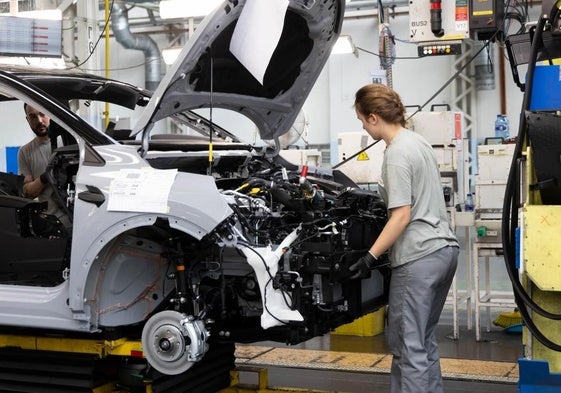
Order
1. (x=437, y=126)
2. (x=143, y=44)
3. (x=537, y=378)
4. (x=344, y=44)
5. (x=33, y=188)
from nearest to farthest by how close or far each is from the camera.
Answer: (x=537, y=378), (x=33, y=188), (x=437, y=126), (x=344, y=44), (x=143, y=44)

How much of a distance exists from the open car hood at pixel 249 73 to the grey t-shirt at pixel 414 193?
0.93m

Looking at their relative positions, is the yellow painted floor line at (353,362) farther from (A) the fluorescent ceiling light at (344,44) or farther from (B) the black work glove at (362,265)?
(A) the fluorescent ceiling light at (344,44)

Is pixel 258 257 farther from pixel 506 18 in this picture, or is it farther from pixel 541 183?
pixel 506 18

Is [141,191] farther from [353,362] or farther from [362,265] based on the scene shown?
[353,362]

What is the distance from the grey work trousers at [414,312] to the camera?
4.15 meters

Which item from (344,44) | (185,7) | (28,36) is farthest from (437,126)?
(344,44)

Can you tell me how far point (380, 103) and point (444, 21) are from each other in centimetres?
335

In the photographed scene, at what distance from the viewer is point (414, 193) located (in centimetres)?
420

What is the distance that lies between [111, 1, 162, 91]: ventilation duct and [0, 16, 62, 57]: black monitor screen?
6.57 metres

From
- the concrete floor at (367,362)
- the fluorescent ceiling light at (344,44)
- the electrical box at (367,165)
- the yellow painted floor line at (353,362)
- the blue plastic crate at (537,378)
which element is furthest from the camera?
the fluorescent ceiling light at (344,44)

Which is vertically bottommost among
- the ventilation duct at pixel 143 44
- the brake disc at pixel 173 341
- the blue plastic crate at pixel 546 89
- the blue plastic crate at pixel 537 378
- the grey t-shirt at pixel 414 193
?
the blue plastic crate at pixel 537 378

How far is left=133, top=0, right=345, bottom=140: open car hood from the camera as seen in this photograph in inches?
161

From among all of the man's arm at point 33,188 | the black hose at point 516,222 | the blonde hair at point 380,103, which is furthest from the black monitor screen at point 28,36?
the black hose at point 516,222

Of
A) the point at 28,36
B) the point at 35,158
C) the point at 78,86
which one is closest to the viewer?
the point at 78,86
